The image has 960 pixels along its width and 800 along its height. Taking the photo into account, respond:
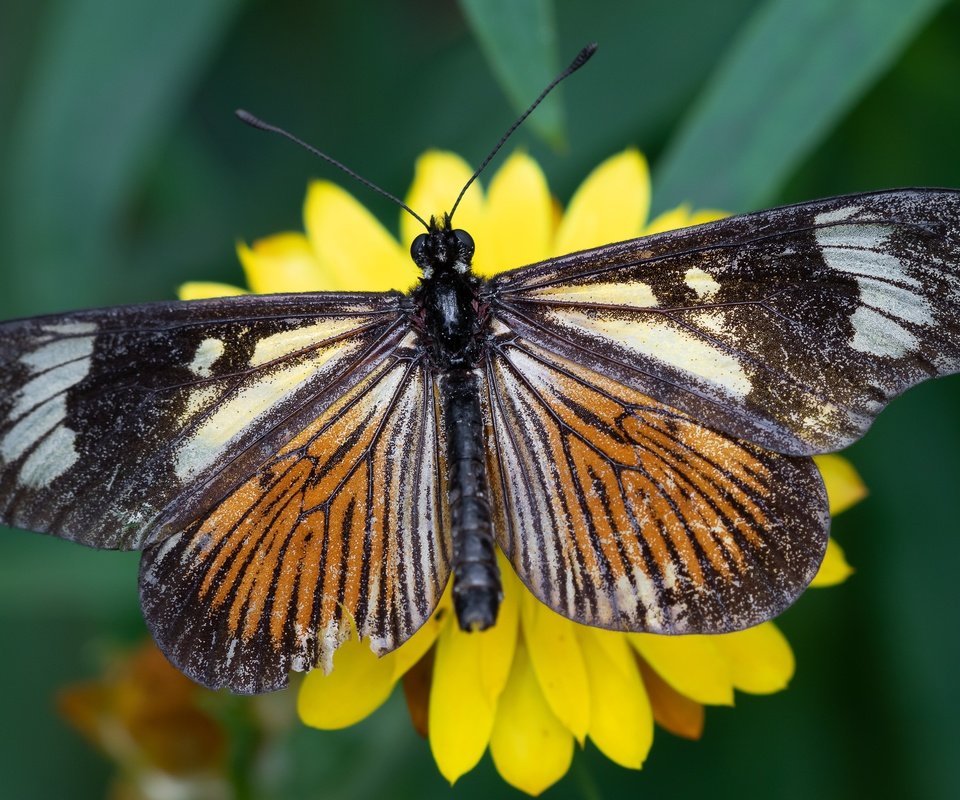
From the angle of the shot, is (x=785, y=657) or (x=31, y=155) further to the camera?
(x=31, y=155)

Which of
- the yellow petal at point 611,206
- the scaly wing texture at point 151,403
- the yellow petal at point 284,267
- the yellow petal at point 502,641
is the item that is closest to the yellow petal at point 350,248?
the yellow petal at point 284,267

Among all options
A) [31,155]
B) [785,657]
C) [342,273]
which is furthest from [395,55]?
[785,657]

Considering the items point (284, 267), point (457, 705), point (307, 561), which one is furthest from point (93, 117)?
point (457, 705)

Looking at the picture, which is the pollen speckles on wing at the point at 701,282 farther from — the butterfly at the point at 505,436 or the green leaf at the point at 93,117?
the green leaf at the point at 93,117

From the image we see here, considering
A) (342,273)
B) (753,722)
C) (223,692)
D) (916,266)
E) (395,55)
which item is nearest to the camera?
(916,266)

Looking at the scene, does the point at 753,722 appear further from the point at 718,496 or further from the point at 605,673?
the point at 718,496
